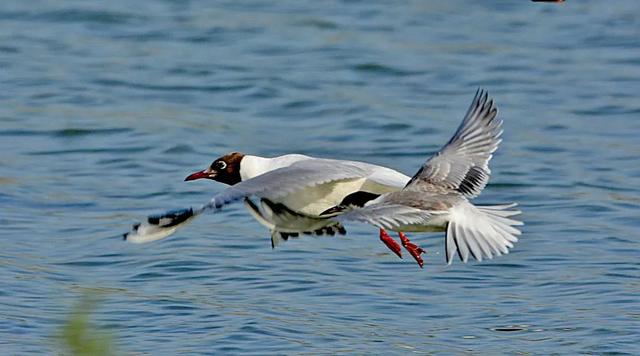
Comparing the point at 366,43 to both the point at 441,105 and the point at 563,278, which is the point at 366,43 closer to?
the point at 441,105

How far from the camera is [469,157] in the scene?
765 cm

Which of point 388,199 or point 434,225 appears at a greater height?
point 388,199

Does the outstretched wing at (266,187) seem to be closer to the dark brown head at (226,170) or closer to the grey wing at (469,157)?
the grey wing at (469,157)

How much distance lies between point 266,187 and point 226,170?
156cm

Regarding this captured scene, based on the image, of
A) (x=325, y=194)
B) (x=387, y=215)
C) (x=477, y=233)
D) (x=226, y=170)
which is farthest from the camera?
(x=226, y=170)

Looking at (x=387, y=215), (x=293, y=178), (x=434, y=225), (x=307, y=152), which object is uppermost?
(x=293, y=178)

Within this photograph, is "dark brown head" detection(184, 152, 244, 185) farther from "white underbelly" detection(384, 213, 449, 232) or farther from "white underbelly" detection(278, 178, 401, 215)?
"white underbelly" detection(384, 213, 449, 232)

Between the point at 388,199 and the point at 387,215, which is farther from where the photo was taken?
the point at 388,199

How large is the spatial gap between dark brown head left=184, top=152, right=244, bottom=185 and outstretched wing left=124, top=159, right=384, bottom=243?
0.82 metres

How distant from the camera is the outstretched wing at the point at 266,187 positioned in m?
6.67

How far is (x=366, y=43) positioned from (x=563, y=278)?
7275 millimetres

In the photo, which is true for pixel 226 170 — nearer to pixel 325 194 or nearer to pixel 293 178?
pixel 325 194

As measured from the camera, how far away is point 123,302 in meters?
8.48

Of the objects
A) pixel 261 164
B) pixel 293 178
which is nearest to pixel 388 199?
pixel 293 178
